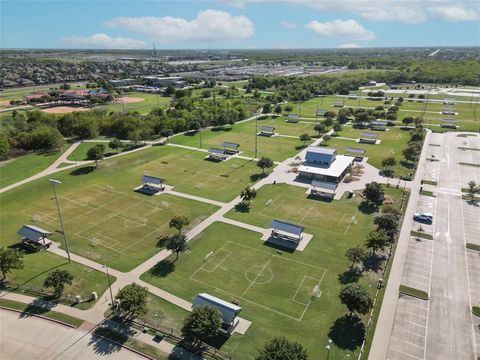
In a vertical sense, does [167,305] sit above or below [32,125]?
below

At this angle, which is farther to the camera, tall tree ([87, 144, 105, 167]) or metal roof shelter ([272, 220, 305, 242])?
tall tree ([87, 144, 105, 167])

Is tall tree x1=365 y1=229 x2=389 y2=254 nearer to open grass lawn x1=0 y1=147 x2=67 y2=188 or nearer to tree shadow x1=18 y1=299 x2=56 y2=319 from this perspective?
tree shadow x1=18 y1=299 x2=56 y2=319

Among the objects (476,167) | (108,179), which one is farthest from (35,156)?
(476,167)

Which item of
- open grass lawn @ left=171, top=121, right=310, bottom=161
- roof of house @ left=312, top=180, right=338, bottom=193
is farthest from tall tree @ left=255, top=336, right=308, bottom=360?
open grass lawn @ left=171, top=121, right=310, bottom=161

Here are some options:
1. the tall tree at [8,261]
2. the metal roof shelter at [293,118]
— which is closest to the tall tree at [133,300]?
the tall tree at [8,261]

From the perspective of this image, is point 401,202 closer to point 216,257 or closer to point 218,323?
point 216,257

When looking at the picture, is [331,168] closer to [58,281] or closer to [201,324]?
[201,324]
